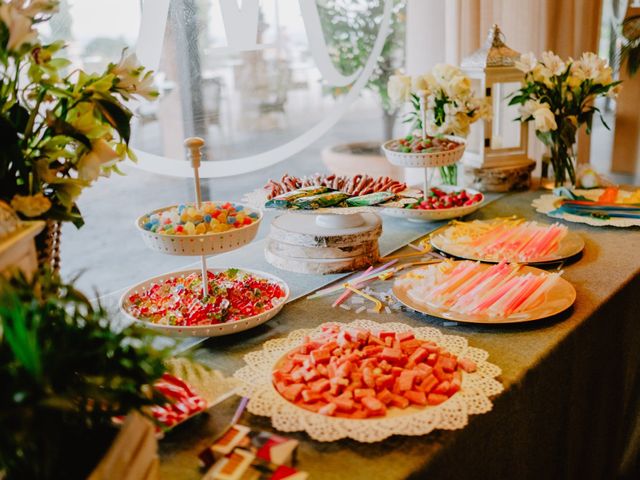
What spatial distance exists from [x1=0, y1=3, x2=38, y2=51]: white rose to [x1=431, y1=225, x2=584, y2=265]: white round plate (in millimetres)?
1123

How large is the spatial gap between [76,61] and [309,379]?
97cm

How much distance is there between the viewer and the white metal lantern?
2.23 meters

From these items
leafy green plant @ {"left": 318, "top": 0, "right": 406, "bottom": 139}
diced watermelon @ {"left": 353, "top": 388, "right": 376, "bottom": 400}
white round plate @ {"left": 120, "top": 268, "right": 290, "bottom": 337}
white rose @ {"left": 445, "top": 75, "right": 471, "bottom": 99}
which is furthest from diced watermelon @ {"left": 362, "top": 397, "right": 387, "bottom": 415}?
leafy green plant @ {"left": 318, "top": 0, "right": 406, "bottom": 139}

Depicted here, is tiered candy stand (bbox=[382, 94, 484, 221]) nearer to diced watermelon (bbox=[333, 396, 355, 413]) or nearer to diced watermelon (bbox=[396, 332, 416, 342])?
diced watermelon (bbox=[396, 332, 416, 342])

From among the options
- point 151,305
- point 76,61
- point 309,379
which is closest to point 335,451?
point 309,379

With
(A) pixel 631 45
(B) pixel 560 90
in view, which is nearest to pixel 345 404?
(B) pixel 560 90

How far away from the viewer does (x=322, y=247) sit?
168 centimetres

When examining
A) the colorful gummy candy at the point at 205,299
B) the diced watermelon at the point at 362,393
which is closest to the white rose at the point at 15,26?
the colorful gummy candy at the point at 205,299

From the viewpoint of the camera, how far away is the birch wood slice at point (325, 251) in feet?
5.53

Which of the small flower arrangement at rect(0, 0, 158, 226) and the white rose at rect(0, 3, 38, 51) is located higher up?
the white rose at rect(0, 3, 38, 51)

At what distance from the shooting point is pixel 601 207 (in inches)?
81.0

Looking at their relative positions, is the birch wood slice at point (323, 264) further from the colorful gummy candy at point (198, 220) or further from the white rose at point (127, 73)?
the white rose at point (127, 73)

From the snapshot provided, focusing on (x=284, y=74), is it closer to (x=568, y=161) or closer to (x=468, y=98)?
(x=468, y=98)

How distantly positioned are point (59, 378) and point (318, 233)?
983mm
